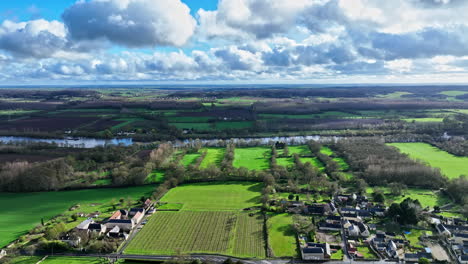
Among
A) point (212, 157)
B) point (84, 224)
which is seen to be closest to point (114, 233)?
point (84, 224)

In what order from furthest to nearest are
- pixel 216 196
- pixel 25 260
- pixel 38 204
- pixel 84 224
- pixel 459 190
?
pixel 216 196
pixel 459 190
pixel 38 204
pixel 84 224
pixel 25 260

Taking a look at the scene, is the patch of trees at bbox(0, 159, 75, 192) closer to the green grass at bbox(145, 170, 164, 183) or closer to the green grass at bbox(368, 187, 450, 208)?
the green grass at bbox(145, 170, 164, 183)

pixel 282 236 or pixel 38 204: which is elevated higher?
pixel 282 236

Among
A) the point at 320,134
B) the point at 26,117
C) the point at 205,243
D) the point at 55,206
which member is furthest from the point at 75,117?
the point at 205,243

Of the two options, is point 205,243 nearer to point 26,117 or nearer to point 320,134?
point 320,134

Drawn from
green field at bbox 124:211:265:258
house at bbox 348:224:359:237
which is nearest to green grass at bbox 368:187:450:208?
house at bbox 348:224:359:237

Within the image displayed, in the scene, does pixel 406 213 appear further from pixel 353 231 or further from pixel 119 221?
pixel 119 221

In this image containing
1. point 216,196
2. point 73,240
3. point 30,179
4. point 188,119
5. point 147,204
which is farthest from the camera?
point 188,119
